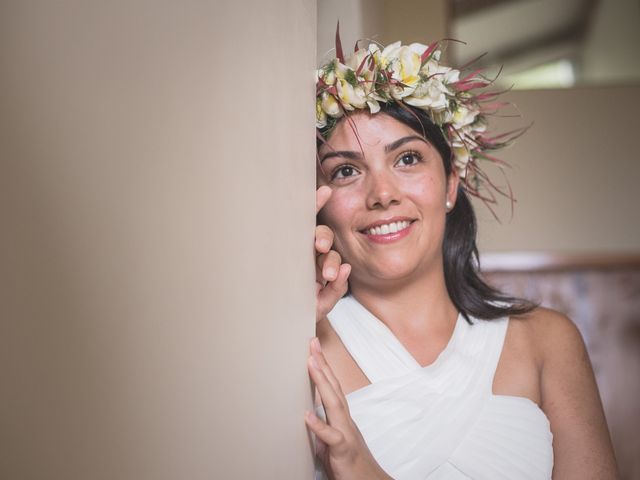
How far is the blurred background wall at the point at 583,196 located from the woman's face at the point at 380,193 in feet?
5.99

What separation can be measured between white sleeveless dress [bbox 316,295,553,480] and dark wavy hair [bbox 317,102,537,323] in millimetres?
202

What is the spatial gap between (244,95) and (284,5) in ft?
0.87

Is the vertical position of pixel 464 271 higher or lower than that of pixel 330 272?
lower

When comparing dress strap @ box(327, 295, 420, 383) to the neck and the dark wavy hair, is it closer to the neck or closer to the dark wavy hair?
the neck

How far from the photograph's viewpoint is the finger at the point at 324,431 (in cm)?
98

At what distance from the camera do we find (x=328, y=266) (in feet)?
4.23

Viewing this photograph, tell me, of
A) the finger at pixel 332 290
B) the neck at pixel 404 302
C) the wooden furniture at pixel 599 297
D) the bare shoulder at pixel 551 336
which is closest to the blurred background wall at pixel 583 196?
the wooden furniture at pixel 599 297

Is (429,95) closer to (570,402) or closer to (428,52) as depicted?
(428,52)

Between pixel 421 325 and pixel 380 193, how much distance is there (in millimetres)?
461

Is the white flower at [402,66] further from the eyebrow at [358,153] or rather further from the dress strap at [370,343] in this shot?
the dress strap at [370,343]

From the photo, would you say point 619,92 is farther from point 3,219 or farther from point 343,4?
point 3,219

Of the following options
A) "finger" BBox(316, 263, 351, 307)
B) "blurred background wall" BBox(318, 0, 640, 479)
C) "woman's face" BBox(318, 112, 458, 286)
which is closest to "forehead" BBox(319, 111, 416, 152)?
"woman's face" BBox(318, 112, 458, 286)

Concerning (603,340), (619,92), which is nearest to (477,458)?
(603,340)

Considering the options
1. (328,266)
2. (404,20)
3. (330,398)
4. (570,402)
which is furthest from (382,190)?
(404,20)
